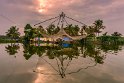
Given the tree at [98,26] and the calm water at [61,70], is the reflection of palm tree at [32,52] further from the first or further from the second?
the tree at [98,26]

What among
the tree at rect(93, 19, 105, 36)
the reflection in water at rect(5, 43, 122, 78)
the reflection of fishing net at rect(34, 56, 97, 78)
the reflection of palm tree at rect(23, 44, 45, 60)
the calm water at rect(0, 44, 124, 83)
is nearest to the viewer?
the calm water at rect(0, 44, 124, 83)

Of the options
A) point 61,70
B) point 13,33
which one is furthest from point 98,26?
point 61,70

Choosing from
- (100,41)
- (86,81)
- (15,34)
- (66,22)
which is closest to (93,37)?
(100,41)

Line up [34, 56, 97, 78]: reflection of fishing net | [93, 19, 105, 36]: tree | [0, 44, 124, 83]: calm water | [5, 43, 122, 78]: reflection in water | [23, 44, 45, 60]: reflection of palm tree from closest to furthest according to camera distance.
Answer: [0, 44, 124, 83]: calm water < [34, 56, 97, 78]: reflection of fishing net < [5, 43, 122, 78]: reflection in water < [23, 44, 45, 60]: reflection of palm tree < [93, 19, 105, 36]: tree

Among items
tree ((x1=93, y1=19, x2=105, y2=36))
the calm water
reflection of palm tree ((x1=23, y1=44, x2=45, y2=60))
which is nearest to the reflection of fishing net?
the calm water

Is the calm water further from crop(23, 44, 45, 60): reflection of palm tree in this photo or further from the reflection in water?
crop(23, 44, 45, 60): reflection of palm tree

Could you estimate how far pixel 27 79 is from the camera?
41.7 feet

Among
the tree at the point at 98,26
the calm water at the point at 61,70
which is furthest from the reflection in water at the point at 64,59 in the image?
the tree at the point at 98,26

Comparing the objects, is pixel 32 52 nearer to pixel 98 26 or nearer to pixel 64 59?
pixel 64 59

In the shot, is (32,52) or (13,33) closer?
(32,52)

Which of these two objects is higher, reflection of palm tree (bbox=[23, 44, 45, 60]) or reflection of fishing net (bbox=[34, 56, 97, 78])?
reflection of palm tree (bbox=[23, 44, 45, 60])

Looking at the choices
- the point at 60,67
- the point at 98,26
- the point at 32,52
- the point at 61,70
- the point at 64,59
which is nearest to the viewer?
the point at 61,70

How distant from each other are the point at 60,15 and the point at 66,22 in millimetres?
1904

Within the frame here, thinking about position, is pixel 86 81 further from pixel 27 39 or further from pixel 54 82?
pixel 27 39
